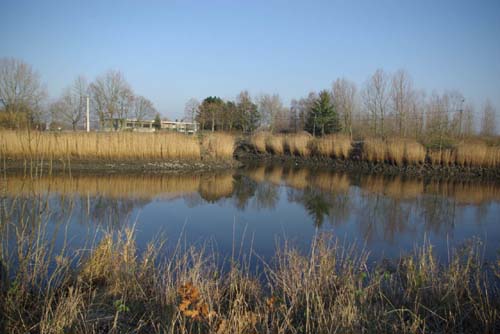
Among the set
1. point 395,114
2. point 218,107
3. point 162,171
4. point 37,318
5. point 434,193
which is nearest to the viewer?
point 37,318

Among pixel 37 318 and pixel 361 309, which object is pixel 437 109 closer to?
pixel 361 309

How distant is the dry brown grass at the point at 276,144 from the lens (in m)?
20.4

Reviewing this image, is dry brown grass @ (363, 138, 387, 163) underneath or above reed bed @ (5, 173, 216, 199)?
above

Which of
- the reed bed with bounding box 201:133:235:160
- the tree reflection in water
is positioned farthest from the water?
the reed bed with bounding box 201:133:235:160

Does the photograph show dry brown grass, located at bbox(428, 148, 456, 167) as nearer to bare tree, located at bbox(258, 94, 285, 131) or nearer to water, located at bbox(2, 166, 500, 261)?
water, located at bbox(2, 166, 500, 261)

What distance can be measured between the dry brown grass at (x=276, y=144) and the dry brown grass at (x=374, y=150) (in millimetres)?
5290

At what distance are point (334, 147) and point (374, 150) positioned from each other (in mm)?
2295

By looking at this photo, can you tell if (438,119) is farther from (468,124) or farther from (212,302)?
(212,302)

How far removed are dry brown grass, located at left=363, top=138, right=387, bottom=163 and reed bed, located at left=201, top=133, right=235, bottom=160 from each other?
644 centimetres

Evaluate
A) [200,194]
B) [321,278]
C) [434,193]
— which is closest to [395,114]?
[434,193]

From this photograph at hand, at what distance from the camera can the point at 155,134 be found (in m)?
14.1

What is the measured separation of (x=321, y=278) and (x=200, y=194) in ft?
21.5

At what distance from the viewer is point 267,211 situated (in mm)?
7453

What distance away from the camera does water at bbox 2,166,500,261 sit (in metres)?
5.09
